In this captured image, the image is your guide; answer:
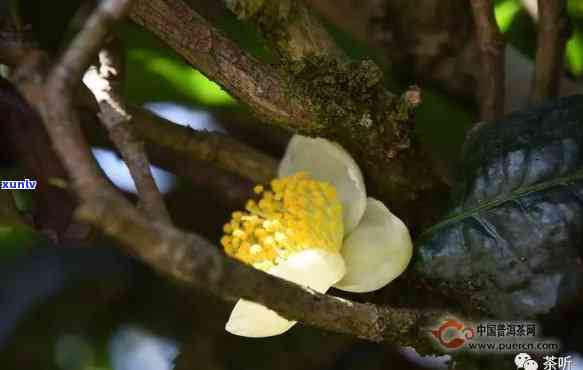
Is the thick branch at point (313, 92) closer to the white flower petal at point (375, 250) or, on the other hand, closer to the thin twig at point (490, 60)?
the white flower petal at point (375, 250)

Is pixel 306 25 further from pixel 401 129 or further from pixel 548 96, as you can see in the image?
pixel 548 96

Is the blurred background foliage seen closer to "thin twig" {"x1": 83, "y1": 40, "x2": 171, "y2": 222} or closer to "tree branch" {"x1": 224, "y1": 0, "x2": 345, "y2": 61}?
"tree branch" {"x1": 224, "y1": 0, "x2": 345, "y2": 61}

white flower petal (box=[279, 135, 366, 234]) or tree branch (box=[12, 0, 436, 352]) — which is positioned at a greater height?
white flower petal (box=[279, 135, 366, 234])

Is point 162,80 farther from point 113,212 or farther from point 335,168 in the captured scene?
point 113,212

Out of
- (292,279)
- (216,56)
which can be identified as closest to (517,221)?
(292,279)

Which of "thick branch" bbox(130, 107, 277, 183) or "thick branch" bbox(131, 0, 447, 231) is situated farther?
"thick branch" bbox(130, 107, 277, 183)

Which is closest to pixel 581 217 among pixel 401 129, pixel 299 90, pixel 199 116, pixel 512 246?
pixel 512 246

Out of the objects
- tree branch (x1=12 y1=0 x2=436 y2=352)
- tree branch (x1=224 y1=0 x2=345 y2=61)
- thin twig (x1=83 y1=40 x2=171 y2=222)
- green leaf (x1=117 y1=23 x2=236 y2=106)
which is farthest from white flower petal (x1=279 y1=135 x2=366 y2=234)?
green leaf (x1=117 y1=23 x2=236 y2=106)
